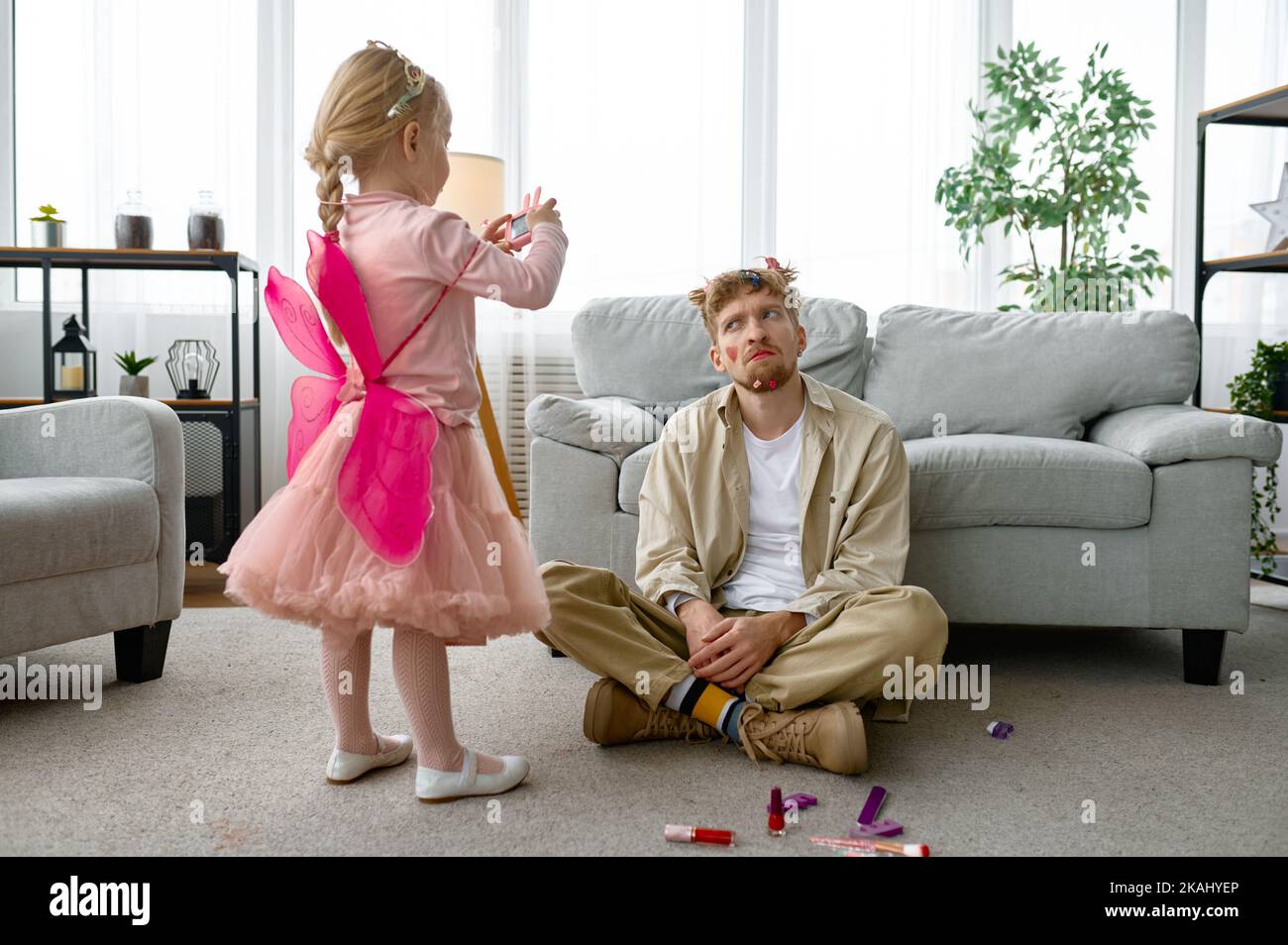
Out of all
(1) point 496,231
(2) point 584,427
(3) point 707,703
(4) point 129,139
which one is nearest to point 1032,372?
(2) point 584,427

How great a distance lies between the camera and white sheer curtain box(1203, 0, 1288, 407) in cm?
407

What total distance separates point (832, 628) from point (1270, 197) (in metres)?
3.36

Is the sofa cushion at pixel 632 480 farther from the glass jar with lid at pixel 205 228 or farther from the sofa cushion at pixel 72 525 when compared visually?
the glass jar with lid at pixel 205 228

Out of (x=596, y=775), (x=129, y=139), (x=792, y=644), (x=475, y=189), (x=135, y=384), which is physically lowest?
(x=596, y=775)

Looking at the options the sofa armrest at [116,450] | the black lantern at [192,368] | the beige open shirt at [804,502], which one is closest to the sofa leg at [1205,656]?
the beige open shirt at [804,502]

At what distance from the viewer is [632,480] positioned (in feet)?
7.32

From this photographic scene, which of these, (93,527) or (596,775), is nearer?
(596,775)

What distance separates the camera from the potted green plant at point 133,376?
11.1 feet

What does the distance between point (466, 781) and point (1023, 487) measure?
1.26m

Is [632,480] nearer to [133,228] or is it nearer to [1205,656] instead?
[1205,656]

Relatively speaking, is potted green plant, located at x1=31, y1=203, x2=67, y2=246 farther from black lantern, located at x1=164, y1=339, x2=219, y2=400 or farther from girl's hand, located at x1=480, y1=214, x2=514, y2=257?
girl's hand, located at x1=480, y1=214, x2=514, y2=257

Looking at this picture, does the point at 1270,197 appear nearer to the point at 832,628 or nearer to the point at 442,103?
the point at 832,628

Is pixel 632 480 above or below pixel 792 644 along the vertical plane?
above
